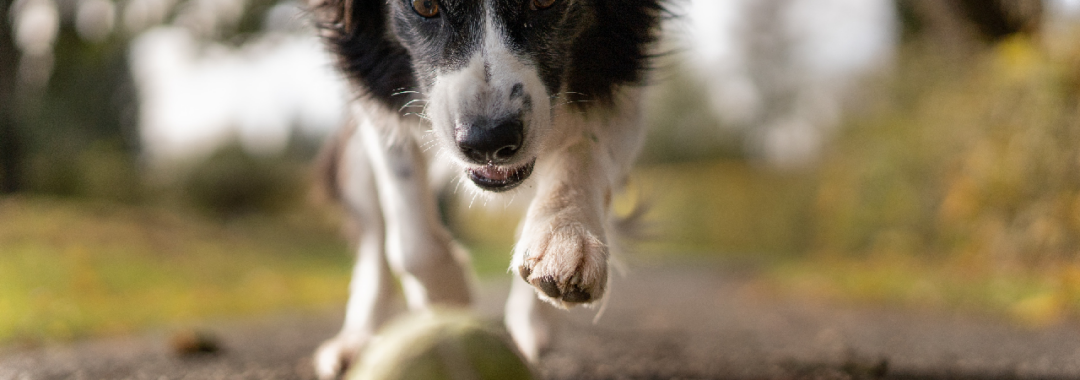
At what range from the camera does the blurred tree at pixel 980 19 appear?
5.84 m

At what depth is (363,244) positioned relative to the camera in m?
3.56

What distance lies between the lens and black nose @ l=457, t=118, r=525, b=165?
1.87 meters

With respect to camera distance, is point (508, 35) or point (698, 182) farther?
point (698, 182)

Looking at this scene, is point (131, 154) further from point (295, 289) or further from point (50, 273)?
point (50, 273)

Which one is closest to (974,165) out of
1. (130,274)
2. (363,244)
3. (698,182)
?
(363,244)

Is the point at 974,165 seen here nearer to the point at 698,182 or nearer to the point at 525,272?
the point at 525,272

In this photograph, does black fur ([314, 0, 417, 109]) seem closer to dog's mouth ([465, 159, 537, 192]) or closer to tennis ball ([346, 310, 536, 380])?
dog's mouth ([465, 159, 537, 192])

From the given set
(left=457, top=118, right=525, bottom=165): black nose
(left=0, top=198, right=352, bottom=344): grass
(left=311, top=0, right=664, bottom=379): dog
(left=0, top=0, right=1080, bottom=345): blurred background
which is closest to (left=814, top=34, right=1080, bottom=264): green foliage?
(left=0, top=0, right=1080, bottom=345): blurred background

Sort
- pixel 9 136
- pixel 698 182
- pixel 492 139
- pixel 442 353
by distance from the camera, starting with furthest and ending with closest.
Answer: pixel 698 182, pixel 9 136, pixel 492 139, pixel 442 353

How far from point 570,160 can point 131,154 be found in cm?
1174

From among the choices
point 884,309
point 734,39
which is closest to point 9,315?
point 884,309

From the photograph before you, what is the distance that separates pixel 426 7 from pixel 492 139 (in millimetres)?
552

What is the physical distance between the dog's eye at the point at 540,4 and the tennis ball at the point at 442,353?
1.03m

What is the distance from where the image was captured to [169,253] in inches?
289
